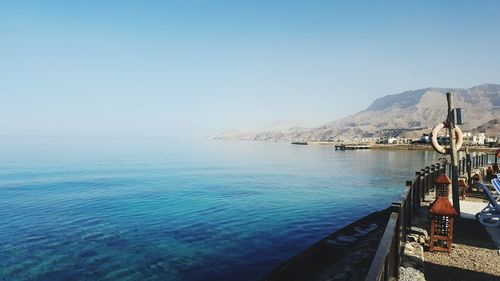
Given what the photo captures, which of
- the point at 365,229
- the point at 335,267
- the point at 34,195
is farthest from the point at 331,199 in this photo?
the point at 34,195

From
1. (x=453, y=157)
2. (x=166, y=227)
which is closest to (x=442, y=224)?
(x=453, y=157)

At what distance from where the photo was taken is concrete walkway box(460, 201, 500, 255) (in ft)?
30.4

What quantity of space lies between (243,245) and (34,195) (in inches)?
872

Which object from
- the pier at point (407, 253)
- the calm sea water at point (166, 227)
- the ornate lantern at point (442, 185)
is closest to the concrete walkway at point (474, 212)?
the pier at point (407, 253)

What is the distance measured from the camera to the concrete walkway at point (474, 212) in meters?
9.27

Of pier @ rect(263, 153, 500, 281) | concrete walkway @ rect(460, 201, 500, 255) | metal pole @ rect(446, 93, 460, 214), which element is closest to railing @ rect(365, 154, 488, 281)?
pier @ rect(263, 153, 500, 281)

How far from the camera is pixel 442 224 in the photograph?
827 centimetres

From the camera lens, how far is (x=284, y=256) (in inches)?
509

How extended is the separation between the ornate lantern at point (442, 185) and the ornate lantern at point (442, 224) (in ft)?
17.6

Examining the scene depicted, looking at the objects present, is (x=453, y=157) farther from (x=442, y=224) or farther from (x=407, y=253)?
(x=407, y=253)

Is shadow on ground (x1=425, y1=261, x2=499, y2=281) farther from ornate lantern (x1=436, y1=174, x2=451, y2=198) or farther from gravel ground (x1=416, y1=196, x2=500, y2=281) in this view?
ornate lantern (x1=436, y1=174, x2=451, y2=198)

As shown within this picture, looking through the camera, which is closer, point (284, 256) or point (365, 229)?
point (284, 256)

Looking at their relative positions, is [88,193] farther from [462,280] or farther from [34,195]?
[462,280]

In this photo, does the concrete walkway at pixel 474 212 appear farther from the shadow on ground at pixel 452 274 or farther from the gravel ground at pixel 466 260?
the shadow on ground at pixel 452 274
